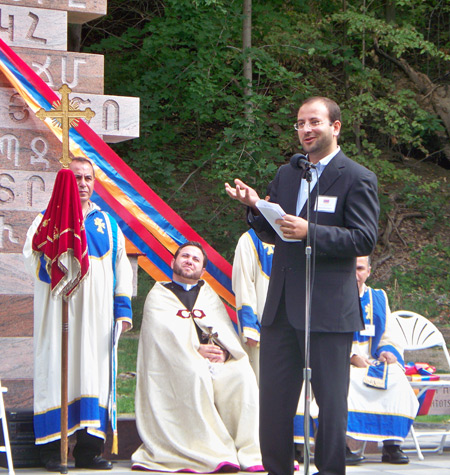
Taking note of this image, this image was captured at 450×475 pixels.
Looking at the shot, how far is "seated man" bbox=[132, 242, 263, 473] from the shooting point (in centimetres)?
575

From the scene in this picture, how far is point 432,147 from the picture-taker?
60.6ft

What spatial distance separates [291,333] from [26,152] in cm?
344

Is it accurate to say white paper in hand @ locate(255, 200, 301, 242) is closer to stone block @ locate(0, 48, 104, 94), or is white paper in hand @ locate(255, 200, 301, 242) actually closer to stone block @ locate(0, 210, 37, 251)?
stone block @ locate(0, 210, 37, 251)

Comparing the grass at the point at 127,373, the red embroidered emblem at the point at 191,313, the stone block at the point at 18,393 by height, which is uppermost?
the red embroidered emblem at the point at 191,313

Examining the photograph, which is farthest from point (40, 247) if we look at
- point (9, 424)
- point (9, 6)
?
point (9, 6)

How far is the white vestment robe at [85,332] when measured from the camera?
566 centimetres

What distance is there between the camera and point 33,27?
7.31 m

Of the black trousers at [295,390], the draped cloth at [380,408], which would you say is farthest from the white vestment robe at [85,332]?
the black trousers at [295,390]

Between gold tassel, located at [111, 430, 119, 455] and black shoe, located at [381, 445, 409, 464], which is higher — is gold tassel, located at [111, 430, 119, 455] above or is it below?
above

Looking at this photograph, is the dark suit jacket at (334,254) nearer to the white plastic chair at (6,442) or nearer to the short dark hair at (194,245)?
the white plastic chair at (6,442)

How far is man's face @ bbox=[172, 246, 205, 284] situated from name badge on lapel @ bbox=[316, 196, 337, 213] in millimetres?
2360

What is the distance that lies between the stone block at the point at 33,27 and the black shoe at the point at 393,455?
407 centimetres

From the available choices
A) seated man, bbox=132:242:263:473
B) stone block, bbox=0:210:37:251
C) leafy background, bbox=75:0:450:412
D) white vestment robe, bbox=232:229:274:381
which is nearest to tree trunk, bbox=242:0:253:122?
leafy background, bbox=75:0:450:412

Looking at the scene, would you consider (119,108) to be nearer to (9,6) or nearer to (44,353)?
(9,6)
